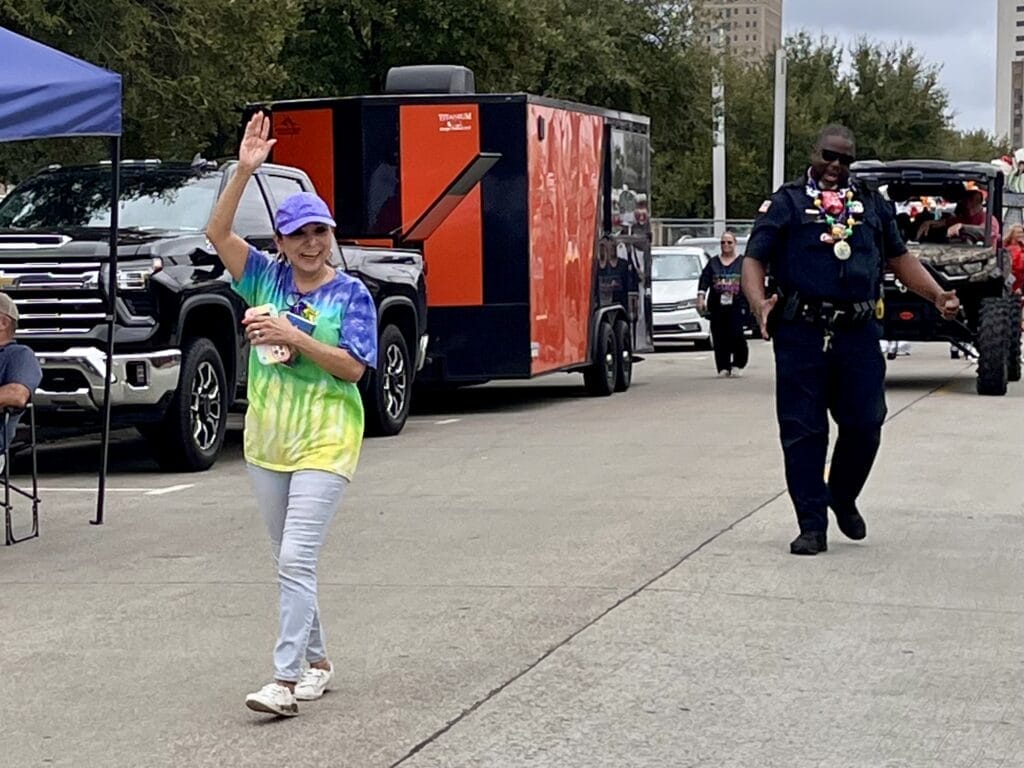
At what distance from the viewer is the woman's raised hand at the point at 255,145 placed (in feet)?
21.1

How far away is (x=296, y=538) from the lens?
6215 millimetres

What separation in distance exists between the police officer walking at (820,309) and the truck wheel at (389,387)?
6293 mm

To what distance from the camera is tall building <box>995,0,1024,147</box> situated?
544ft

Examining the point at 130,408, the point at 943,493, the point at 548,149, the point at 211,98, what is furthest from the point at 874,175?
the point at 130,408

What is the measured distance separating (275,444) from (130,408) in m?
6.39

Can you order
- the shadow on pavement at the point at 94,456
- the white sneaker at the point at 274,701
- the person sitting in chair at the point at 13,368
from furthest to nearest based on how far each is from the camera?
the shadow on pavement at the point at 94,456 < the person sitting in chair at the point at 13,368 < the white sneaker at the point at 274,701

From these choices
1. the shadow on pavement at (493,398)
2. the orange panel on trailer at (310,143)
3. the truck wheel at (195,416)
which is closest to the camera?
the truck wheel at (195,416)

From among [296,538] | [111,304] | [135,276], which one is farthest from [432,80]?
[296,538]

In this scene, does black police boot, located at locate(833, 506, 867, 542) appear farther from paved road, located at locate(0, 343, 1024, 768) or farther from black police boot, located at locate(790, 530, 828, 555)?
black police boot, located at locate(790, 530, 828, 555)

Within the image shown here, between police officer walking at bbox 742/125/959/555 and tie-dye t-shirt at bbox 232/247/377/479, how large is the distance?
3.41m

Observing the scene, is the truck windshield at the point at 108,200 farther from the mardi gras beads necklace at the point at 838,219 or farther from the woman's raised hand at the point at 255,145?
the woman's raised hand at the point at 255,145

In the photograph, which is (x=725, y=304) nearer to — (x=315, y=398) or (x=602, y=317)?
(x=602, y=317)

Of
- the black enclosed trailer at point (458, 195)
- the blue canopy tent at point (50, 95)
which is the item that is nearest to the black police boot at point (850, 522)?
the blue canopy tent at point (50, 95)

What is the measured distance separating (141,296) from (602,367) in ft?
27.7
